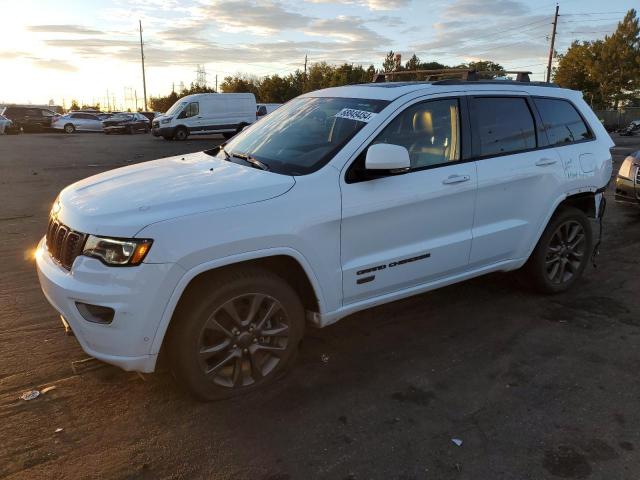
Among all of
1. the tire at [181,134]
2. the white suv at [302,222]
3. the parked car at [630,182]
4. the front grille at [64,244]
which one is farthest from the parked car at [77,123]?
the front grille at [64,244]

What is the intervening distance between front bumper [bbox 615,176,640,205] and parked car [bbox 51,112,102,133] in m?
36.7

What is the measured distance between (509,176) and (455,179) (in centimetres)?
61

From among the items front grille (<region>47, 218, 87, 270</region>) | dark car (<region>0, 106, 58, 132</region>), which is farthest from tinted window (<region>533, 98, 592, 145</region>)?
dark car (<region>0, 106, 58, 132</region>)

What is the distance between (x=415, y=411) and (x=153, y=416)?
59.8 inches

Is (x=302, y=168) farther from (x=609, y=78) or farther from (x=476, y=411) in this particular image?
(x=609, y=78)

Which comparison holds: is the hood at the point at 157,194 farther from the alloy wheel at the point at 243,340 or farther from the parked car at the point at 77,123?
the parked car at the point at 77,123

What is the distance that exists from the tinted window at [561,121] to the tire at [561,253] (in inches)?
25.2

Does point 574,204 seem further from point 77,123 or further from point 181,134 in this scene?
point 77,123

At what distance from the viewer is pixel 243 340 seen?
10.3 ft

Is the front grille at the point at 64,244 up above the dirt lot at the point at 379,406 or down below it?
above

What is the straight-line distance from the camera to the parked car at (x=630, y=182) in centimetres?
785

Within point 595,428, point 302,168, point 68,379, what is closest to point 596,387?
point 595,428

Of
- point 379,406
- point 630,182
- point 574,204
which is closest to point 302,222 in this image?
point 379,406

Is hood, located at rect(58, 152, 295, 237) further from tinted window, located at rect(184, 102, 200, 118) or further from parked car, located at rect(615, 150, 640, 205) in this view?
tinted window, located at rect(184, 102, 200, 118)
